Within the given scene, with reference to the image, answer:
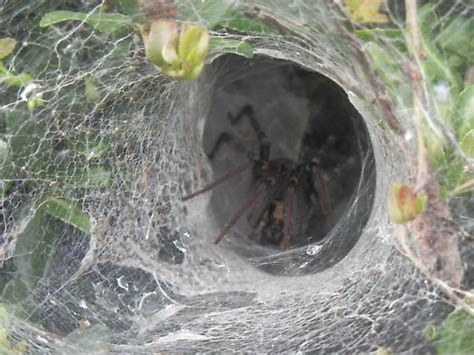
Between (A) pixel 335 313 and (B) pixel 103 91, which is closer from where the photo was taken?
(A) pixel 335 313

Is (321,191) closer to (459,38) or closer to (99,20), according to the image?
(459,38)

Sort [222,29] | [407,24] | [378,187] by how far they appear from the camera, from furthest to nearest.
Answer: [378,187] → [222,29] → [407,24]

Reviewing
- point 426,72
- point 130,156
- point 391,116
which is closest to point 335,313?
point 391,116

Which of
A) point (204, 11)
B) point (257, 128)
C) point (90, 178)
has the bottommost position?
point (90, 178)

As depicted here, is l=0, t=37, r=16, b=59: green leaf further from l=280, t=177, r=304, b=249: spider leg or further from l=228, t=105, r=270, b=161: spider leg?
l=228, t=105, r=270, b=161: spider leg

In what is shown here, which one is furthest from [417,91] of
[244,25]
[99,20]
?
[99,20]

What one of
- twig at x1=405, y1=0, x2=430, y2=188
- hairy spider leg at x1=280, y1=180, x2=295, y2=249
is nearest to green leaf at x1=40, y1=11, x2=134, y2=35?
twig at x1=405, y1=0, x2=430, y2=188

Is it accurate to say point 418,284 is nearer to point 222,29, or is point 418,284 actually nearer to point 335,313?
point 335,313
